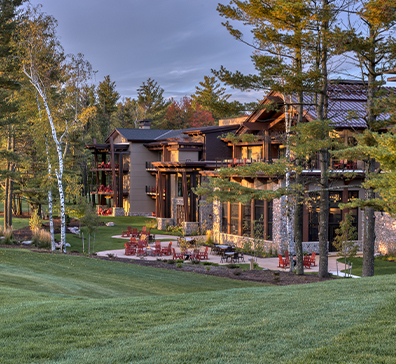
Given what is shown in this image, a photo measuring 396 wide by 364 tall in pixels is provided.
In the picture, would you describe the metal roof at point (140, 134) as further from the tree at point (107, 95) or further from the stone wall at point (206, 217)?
the tree at point (107, 95)

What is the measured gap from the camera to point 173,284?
1477 centimetres

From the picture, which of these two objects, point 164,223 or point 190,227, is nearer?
point 190,227

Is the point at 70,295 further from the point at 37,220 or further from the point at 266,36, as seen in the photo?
the point at 37,220

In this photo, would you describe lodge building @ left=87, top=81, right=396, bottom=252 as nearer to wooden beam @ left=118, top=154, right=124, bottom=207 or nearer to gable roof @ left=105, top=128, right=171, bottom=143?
wooden beam @ left=118, top=154, right=124, bottom=207

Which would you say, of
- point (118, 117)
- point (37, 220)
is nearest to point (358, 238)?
point (37, 220)

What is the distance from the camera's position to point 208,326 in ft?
24.2

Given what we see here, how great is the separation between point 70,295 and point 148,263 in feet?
29.5

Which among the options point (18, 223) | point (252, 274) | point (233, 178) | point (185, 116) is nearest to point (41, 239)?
point (233, 178)

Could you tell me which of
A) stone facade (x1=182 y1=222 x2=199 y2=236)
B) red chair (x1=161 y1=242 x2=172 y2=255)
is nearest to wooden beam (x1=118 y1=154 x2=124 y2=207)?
stone facade (x1=182 y1=222 x2=199 y2=236)

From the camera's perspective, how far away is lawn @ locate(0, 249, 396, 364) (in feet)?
19.3

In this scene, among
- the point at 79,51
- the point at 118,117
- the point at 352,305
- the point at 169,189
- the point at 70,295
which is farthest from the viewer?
the point at 118,117

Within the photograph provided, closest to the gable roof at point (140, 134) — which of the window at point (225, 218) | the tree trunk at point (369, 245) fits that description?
the window at point (225, 218)

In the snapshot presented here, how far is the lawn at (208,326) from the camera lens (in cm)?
588

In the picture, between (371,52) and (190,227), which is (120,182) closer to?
(190,227)
